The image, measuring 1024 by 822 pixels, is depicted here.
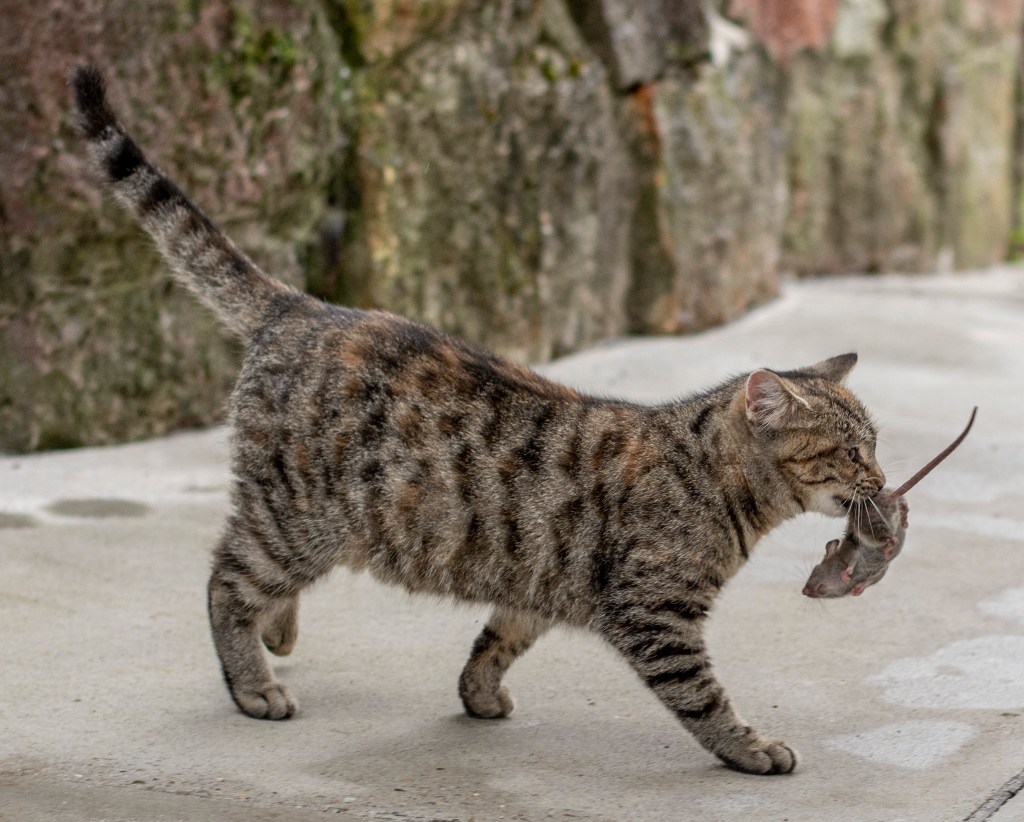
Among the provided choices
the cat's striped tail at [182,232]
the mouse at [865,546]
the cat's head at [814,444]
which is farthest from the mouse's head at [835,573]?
the cat's striped tail at [182,232]

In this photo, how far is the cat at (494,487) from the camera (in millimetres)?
3604

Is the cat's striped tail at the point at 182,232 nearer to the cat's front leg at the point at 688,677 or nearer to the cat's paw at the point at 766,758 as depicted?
the cat's front leg at the point at 688,677

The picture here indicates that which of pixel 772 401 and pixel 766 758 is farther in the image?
pixel 772 401

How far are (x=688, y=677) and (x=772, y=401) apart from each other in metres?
0.74

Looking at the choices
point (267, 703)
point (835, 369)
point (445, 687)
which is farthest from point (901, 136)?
point (267, 703)

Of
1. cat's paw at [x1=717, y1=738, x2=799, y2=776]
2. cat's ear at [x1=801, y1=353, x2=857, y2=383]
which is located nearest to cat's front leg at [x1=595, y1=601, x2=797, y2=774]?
cat's paw at [x1=717, y1=738, x2=799, y2=776]

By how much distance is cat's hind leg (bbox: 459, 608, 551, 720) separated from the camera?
3.72 m

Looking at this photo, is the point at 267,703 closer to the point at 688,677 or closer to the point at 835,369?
the point at 688,677

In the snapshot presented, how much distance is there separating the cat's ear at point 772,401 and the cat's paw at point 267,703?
1423 millimetres

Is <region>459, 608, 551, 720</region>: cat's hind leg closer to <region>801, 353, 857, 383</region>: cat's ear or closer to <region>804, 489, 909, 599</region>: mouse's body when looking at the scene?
<region>804, 489, 909, 599</region>: mouse's body

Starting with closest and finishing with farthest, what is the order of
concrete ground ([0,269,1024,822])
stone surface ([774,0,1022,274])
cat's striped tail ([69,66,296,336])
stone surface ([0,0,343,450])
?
concrete ground ([0,269,1024,822]), cat's striped tail ([69,66,296,336]), stone surface ([0,0,343,450]), stone surface ([774,0,1022,274])

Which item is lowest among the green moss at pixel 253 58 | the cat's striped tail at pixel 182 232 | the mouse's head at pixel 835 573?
the mouse's head at pixel 835 573

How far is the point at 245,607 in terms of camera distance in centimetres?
375

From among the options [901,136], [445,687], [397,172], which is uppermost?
[397,172]
